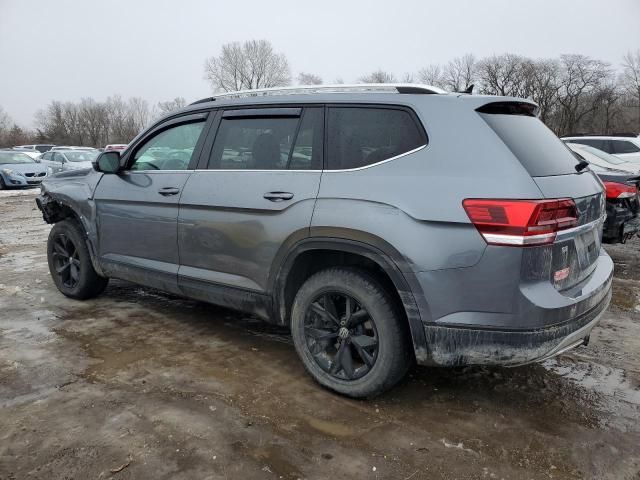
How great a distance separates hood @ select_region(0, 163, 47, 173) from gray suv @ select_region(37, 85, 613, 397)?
1804 cm

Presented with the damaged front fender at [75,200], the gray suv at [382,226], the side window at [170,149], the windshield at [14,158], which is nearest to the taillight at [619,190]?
the gray suv at [382,226]

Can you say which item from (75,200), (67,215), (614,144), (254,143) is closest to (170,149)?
(254,143)

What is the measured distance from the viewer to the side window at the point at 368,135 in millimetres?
2868

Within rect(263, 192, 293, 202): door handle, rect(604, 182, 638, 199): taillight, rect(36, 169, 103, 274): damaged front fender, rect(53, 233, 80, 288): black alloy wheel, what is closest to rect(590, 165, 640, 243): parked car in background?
rect(604, 182, 638, 199): taillight

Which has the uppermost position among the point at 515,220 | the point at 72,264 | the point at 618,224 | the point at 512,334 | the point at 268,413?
the point at 515,220

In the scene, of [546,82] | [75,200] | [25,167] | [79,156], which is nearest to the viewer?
[75,200]

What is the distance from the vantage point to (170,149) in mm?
4164

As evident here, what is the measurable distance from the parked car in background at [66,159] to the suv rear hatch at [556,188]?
20.7 m

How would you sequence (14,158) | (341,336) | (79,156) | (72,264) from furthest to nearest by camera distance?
(79,156), (14,158), (72,264), (341,336)

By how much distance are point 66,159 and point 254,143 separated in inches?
823

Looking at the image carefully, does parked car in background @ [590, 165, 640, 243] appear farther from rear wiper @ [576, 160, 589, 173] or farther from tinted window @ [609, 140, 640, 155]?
tinted window @ [609, 140, 640, 155]

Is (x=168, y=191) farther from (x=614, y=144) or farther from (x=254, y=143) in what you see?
(x=614, y=144)

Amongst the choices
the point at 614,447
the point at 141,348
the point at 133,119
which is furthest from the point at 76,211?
the point at 133,119

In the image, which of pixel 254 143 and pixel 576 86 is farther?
pixel 576 86
